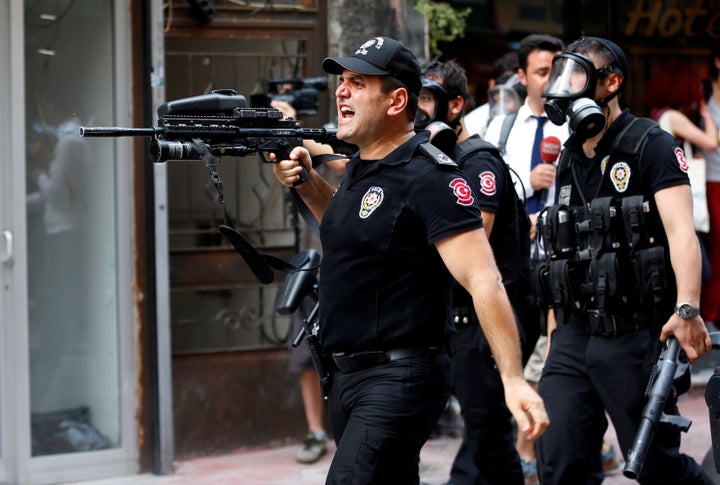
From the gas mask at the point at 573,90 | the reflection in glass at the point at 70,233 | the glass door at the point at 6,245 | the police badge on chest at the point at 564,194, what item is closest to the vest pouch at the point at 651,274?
the police badge on chest at the point at 564,194

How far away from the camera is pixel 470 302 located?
5.76m

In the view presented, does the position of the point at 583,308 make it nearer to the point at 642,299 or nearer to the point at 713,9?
the point at 642,299

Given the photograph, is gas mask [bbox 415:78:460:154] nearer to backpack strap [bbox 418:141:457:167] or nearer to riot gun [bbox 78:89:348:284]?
riot gun [bbox 78:89:348:284]

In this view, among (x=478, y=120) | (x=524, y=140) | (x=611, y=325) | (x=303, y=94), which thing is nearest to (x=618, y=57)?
(x=611, y=325)

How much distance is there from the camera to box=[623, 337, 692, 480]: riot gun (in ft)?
15.3

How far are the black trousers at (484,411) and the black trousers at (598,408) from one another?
0.53m

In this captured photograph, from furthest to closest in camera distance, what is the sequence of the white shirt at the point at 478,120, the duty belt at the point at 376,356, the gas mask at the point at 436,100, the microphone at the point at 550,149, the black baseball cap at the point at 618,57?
the white shirt at the point at 478,120 → the microphone at the point at 550,149 → the gas mask at the point at 436,100 → the black baseball cap at the point at 618,57 → the duty belt at the point at 376,356

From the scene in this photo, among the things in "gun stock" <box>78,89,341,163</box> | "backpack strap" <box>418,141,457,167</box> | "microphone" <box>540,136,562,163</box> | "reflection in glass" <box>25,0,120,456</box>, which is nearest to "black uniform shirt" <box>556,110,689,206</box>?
"backpack strap" <box>418,141,457,167</box>

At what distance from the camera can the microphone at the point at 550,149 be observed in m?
6.65

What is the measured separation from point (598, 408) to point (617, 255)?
61cm

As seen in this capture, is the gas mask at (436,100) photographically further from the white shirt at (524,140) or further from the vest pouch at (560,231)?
the white shirt at (524,140)

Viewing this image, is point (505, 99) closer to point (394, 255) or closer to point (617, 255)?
point (617, 255)

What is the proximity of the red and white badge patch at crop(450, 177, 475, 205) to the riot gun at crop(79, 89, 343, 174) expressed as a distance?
2.41 feet

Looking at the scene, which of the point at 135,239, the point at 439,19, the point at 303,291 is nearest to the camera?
the point at 303,291
